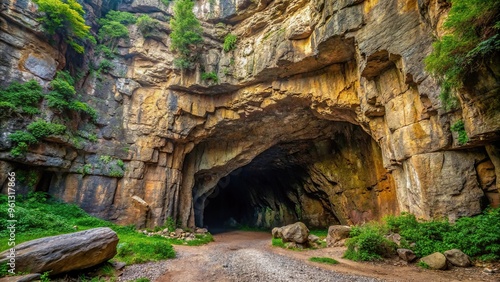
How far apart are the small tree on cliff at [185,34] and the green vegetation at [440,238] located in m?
15.2

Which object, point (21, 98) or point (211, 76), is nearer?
point (21, 98)

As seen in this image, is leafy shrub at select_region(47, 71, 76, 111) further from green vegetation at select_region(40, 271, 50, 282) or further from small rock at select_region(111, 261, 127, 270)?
green vegetation at select_region(40, 271, 50, 282)

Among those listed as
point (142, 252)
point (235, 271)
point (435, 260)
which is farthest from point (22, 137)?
point (435, 260)

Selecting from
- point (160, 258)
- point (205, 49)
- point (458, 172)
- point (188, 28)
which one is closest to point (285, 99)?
point (205, 49)

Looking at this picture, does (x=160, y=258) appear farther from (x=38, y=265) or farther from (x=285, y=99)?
(x=285, y=99)

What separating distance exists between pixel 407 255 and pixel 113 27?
21.6 meters

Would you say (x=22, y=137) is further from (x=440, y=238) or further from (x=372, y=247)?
(x=440, y=238)

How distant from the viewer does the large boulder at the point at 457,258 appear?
6402mm

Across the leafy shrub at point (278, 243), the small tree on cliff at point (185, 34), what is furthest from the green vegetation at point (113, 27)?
the leafy shrub at point (278, 243)

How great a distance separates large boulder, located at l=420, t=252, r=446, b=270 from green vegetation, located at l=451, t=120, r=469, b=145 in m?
3.94

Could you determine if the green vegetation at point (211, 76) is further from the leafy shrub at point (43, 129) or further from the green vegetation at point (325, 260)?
the green vegetation at point (325, 260)

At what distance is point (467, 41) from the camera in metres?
6.34

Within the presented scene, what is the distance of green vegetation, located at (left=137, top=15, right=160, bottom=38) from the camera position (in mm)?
16938

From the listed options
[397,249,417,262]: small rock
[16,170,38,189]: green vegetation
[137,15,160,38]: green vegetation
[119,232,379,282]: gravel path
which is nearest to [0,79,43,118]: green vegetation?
[16,170,38,189]: green vegetation
